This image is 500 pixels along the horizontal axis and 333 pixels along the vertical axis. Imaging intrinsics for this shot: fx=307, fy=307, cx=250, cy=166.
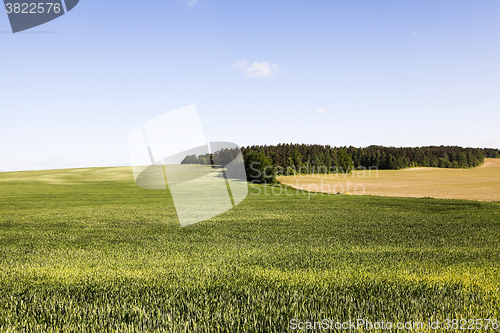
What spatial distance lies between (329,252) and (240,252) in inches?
117

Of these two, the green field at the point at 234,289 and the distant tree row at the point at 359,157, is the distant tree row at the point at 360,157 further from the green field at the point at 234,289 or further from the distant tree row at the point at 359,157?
the green field at the point at 234,289

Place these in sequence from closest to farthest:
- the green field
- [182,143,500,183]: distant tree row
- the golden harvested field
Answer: the green field < the golden harvested field < [182,143,500,183]: distant tree row

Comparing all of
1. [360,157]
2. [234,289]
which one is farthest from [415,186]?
[234,289]

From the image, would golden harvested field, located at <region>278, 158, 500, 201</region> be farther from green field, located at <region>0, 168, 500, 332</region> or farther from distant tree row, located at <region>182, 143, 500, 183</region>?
green field, located at <region>0, 168, 500, 332</region>

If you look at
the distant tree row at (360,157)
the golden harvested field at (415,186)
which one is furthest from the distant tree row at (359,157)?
the golden harvested field at (415,186)

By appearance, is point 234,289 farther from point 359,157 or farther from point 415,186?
point 359,157

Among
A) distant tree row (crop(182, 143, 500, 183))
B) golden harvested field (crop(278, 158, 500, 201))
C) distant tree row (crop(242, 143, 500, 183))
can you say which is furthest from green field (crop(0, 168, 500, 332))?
distant tree row (crop(242, 143, 500, 183))

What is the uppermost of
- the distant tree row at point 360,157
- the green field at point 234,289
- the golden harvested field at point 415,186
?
the distant tree row at point 360,157

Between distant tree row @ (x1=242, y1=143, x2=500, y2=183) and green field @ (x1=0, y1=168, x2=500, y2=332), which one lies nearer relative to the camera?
green field @ (x1=0, y1=168, x2=500, y2=332)

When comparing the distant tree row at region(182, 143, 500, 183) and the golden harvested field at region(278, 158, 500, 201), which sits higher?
the distant tree row at region(182, 143, 500, 183)

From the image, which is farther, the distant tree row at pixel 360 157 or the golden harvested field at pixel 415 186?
the distant tree row at pixel 360 157

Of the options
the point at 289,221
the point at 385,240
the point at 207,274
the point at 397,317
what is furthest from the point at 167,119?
the point at 289,221

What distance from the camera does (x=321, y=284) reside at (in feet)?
17.8

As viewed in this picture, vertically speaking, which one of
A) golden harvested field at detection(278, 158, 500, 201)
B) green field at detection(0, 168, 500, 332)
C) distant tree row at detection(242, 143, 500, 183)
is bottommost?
golden harvested field at detection(278, 158, 500, 201)
